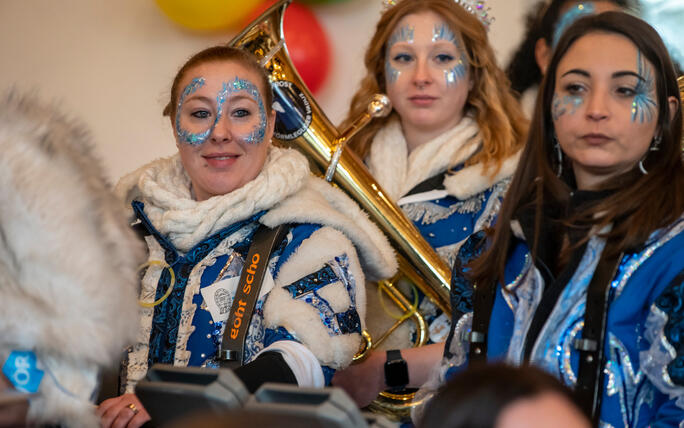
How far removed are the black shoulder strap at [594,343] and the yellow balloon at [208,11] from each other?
2.59 metres

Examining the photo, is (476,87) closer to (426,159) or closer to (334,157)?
(426,159)

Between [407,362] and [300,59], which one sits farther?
[300,59]

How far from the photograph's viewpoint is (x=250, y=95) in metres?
2.21

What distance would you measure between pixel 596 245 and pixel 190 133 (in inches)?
39.6

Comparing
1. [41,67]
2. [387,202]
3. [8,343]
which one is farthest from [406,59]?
[41,67]

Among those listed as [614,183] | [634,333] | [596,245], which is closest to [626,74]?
[614,183]

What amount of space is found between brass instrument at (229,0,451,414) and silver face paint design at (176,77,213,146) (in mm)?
318

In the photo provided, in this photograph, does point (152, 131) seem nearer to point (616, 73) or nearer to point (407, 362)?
point (407, 362)

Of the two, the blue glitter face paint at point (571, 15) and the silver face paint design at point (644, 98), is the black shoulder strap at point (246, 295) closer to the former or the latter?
Answer: the silver face paint design at point (644, 98)

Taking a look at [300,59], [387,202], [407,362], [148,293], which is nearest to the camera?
[148,293]

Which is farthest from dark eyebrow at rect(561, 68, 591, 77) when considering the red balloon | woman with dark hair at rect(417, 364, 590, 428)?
the red balloon

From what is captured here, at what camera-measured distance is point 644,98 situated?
180 centimetres

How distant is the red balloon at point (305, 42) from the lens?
3.88 m

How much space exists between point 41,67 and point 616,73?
137 inches
